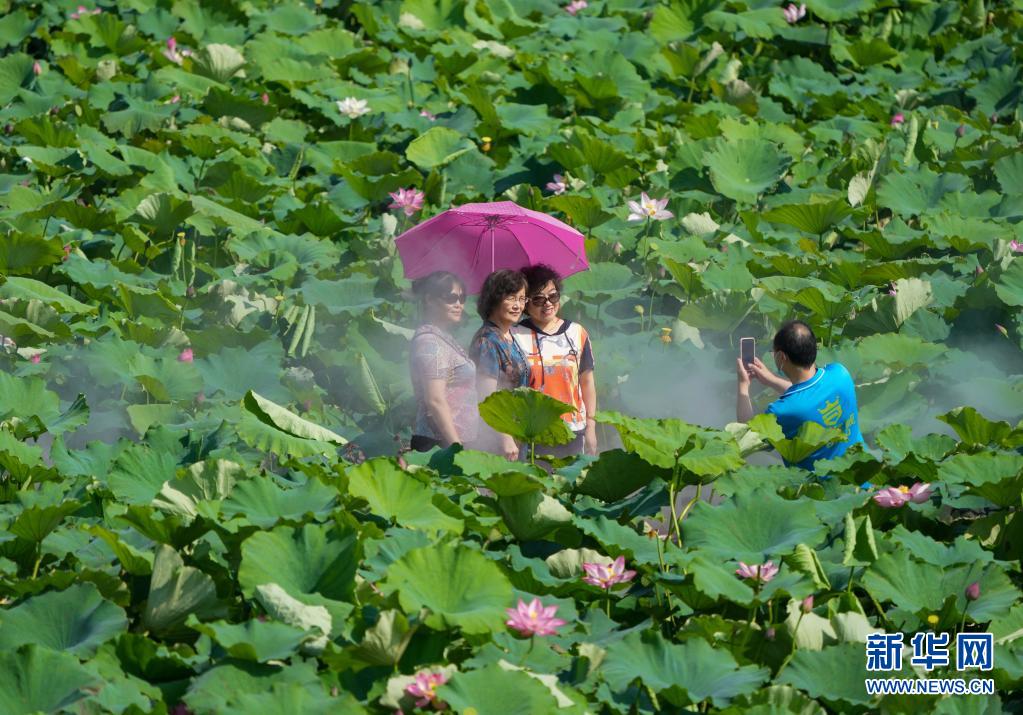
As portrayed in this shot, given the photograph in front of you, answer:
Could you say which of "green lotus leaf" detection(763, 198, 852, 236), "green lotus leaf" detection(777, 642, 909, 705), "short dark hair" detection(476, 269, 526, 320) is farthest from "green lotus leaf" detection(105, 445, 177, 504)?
"green lotus leaf" detection(763, 198, 852, 236)

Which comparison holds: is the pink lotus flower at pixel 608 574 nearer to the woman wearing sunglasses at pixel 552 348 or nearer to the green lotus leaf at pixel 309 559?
the green lotus leaf at pixel 309 559

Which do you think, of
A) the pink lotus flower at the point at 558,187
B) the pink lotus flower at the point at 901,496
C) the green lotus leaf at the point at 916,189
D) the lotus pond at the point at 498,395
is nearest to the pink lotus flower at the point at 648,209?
the lotus pond at the point at 498,395

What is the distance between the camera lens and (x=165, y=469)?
4.07m

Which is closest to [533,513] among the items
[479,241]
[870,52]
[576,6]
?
[479,241]

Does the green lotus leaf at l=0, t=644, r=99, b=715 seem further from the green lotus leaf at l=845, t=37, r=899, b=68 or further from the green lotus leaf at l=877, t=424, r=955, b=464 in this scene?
the green lotus leaf at l=845, t=37, r=899, b=68

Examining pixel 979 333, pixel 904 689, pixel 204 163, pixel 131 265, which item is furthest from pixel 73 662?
pixel 204 163

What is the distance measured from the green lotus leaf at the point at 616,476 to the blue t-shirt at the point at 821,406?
0.71 metres

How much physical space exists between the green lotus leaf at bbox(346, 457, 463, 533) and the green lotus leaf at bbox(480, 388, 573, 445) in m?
0.34

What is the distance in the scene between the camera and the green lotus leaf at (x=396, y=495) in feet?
12.2

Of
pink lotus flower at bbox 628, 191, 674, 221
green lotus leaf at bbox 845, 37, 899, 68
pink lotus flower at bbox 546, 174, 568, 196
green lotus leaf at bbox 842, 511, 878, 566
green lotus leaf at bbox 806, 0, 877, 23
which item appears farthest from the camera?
green lotus leaf at bbox 806, 0, 877, 23

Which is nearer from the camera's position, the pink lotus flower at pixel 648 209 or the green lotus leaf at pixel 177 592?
the green lotus leaf at pixel 177 592

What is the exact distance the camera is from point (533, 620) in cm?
319

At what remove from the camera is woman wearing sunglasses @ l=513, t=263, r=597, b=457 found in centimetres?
490

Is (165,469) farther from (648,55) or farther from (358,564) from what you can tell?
(648,55)
